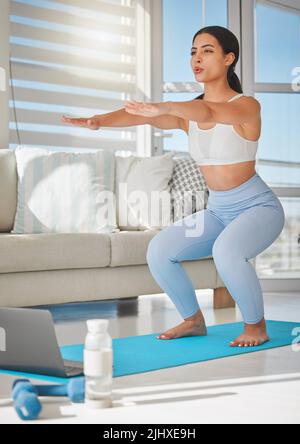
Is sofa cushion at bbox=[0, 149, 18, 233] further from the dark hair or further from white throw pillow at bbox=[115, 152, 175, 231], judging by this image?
the dark hair

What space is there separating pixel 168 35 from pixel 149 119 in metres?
2.76

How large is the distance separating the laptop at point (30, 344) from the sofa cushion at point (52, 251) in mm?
1284

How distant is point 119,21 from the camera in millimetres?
5969

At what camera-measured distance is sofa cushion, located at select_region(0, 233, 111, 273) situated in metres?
3.70

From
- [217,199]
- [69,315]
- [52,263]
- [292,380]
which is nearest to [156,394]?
[292,380]

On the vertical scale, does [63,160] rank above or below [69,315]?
above

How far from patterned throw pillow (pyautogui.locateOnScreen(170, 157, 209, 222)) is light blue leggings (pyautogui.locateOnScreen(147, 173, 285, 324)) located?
1.30 metres

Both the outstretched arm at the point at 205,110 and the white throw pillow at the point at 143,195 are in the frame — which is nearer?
the outstretched arm at the point at 205,110

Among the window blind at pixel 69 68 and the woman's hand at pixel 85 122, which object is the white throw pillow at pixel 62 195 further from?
the woman's hand at pixel 85 122

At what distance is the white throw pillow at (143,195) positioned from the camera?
4734mm

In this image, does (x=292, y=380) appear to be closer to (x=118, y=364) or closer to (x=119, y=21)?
(x=118, y=364)

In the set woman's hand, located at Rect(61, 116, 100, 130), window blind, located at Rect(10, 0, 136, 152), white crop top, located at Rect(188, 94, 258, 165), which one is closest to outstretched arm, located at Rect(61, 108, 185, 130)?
woman's hand, located at Rect(61, 116, 100, 130)

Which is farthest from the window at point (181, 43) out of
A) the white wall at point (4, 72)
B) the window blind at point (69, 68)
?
the white wall at point (4, 72)

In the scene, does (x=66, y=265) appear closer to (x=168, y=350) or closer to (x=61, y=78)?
(x=168, y=350)
